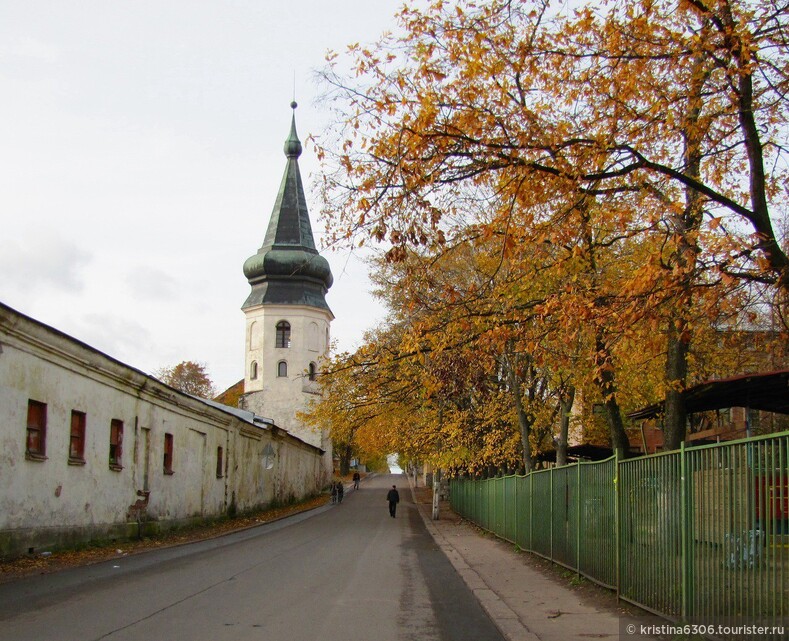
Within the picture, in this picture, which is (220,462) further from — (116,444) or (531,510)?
(531,510)

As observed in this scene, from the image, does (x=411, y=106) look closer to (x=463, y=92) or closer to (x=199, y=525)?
(x=463, y=92)

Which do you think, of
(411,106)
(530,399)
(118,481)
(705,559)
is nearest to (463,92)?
(411,106)

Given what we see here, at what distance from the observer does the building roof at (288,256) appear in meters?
68.9

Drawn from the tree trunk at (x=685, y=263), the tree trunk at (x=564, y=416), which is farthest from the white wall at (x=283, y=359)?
the tree trunk at (x=685, y=263)

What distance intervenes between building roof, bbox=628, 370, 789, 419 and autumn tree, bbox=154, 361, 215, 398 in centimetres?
7834

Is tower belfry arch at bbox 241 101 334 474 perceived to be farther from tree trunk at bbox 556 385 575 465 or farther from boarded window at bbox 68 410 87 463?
boarded window at bbox 68 410 87 463

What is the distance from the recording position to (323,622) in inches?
353

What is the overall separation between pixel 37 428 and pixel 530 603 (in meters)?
11.5

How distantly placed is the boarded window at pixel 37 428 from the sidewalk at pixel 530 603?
8.65 meters

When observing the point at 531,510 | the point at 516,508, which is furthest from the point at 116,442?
Result: the point at 531,510

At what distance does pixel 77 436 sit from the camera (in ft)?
65.2

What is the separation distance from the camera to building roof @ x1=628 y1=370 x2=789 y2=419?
13154mm

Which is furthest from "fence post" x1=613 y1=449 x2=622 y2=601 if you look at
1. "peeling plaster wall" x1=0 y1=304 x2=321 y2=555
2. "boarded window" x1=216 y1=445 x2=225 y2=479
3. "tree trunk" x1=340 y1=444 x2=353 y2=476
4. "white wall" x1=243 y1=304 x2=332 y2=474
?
"tree trunk" x1=340 y1=444 x2=353 y2=476

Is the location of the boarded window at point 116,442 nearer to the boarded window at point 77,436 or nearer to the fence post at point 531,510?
the boarded window at point 77,436
